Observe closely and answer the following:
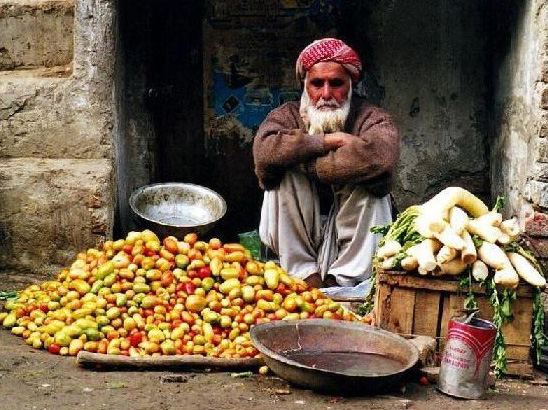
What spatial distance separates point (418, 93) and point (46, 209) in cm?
295

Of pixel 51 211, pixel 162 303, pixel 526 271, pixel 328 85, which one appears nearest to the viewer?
pixel 526 271

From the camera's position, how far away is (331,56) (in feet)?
18.0

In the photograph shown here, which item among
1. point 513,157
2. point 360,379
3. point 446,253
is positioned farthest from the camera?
point 513,157

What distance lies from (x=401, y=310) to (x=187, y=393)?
1142mm

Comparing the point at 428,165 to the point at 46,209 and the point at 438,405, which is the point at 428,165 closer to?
the point at 46,209

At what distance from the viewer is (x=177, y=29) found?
682cm

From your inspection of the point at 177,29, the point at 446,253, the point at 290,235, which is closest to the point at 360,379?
the point at 446,253

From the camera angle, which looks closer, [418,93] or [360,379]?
[360,379]

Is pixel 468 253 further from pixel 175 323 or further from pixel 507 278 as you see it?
pixel 175 323

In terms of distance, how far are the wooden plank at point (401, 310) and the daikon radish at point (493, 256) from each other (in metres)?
0.38

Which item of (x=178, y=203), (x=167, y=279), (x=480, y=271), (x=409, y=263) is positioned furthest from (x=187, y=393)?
(x=178, y=203)

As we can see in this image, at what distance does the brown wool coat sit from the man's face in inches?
7.4

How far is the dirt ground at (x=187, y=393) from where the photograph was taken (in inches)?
139

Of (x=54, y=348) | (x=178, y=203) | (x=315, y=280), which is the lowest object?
(x=54, y=348)
